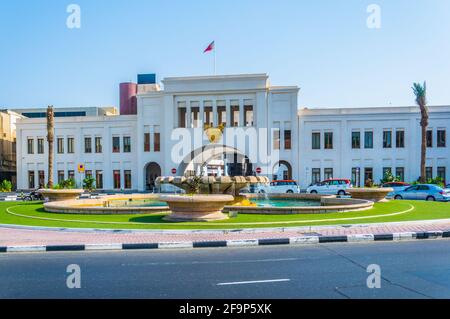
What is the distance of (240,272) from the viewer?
24.2 feet

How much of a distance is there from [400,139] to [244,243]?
36413 millimetres

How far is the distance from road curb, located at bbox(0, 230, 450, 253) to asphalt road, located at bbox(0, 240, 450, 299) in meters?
0.43

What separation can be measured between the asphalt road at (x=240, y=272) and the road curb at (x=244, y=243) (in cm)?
43

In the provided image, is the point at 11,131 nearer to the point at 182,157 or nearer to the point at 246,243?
the point at 182,157

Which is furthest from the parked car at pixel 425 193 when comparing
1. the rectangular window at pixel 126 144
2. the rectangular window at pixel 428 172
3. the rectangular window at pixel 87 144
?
the rectangular window at pixel 87 144

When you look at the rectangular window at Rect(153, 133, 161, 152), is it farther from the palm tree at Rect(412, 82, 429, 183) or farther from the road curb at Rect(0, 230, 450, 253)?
the road curb at Rect(0, 230, 450, 253)

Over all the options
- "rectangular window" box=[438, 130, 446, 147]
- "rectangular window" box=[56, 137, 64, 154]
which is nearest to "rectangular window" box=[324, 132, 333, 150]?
"rectangular window" box=[438, 130, 446, 147]

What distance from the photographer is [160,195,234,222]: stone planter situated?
1349 cm

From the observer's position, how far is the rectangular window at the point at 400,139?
41719mm

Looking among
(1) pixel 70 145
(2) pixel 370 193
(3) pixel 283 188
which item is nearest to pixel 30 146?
(1) pixel 70 145

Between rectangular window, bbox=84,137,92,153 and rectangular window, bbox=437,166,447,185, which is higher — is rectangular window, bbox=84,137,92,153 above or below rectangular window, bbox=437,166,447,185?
above

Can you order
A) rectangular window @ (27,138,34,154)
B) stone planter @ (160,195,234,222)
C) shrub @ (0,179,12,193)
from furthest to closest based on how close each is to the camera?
rectangular window @ (27,138,34,154)
shrub @ (0,179,12,193)
stone planter @ (160,195,234,222)

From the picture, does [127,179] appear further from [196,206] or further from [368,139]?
[196,206]

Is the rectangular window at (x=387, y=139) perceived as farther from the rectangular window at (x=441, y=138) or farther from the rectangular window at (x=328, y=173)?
the rectangular window at (x=328, y=173)
